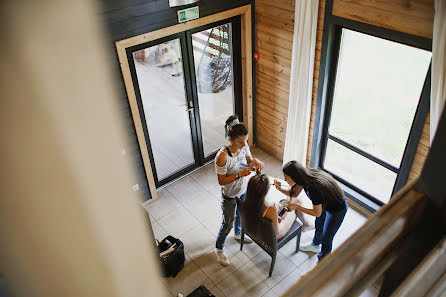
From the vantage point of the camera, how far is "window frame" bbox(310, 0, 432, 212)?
3.42m

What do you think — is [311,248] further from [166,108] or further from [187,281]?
[166,108]

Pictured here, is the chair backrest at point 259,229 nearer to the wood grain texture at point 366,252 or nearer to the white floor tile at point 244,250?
the white floor tile at point 244,250

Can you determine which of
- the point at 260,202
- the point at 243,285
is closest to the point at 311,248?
the point at 243,285

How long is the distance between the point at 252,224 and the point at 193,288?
3.11 ft

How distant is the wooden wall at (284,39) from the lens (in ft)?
10.7

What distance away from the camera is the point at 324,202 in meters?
3.39

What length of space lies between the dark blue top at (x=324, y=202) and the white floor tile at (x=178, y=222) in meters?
1.75

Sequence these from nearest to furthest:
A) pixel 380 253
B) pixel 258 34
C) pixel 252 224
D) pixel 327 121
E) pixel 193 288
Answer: pixel 380 253, pixel 252 224, pixel 193 288, pixel 327 121, pixel 258 34

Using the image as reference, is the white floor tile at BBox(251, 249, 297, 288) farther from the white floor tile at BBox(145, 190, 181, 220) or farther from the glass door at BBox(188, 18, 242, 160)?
the glass door at BBox(188, 18, 242, 160)

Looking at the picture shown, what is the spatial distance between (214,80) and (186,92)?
0.91 meters

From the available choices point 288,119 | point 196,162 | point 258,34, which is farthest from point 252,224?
point 258,34

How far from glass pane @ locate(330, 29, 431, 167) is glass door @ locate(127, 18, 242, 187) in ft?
4.94

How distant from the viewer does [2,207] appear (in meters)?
0.21

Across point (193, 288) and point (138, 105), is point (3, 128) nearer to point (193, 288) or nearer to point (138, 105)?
point (193, 288)
